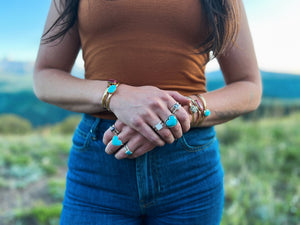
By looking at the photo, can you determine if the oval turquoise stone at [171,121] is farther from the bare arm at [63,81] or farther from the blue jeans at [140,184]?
the bare arm at [63,81]

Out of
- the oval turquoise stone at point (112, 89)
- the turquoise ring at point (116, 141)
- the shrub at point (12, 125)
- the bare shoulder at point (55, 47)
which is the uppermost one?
the bare shoulder at point (55, 47)

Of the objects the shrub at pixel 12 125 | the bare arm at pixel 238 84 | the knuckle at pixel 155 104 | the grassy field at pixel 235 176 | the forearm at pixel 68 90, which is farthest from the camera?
the shrub at pixel 12 125

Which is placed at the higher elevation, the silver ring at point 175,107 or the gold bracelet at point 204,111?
the silver ring at point 175,107

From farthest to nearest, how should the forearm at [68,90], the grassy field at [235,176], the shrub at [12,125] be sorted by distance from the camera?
the shrub at [12,125], the grassy field at [235,176], the forearm at [68,90]

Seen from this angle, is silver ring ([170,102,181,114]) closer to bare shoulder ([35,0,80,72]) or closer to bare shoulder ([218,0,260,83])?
bare shoulder ([218,0,260,83])

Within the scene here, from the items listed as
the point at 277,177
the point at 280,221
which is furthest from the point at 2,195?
the point at 277,177

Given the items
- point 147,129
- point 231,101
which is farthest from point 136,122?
point 231,101

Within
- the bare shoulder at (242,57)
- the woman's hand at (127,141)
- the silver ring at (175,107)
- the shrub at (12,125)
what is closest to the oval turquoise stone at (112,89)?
the woman's hand at (127,141)

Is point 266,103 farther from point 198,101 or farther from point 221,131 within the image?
point 198,101

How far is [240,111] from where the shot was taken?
1.06 meters

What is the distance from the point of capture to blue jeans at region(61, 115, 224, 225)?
0.90 meters

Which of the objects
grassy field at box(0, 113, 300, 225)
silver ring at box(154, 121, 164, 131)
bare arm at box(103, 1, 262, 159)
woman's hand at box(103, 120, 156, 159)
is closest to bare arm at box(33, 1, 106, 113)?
woman's hand at box(103, 120, 156, 159)

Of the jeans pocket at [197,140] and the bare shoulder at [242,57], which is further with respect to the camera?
the bare shoulder at [242,57]

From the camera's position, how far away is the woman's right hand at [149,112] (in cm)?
80
